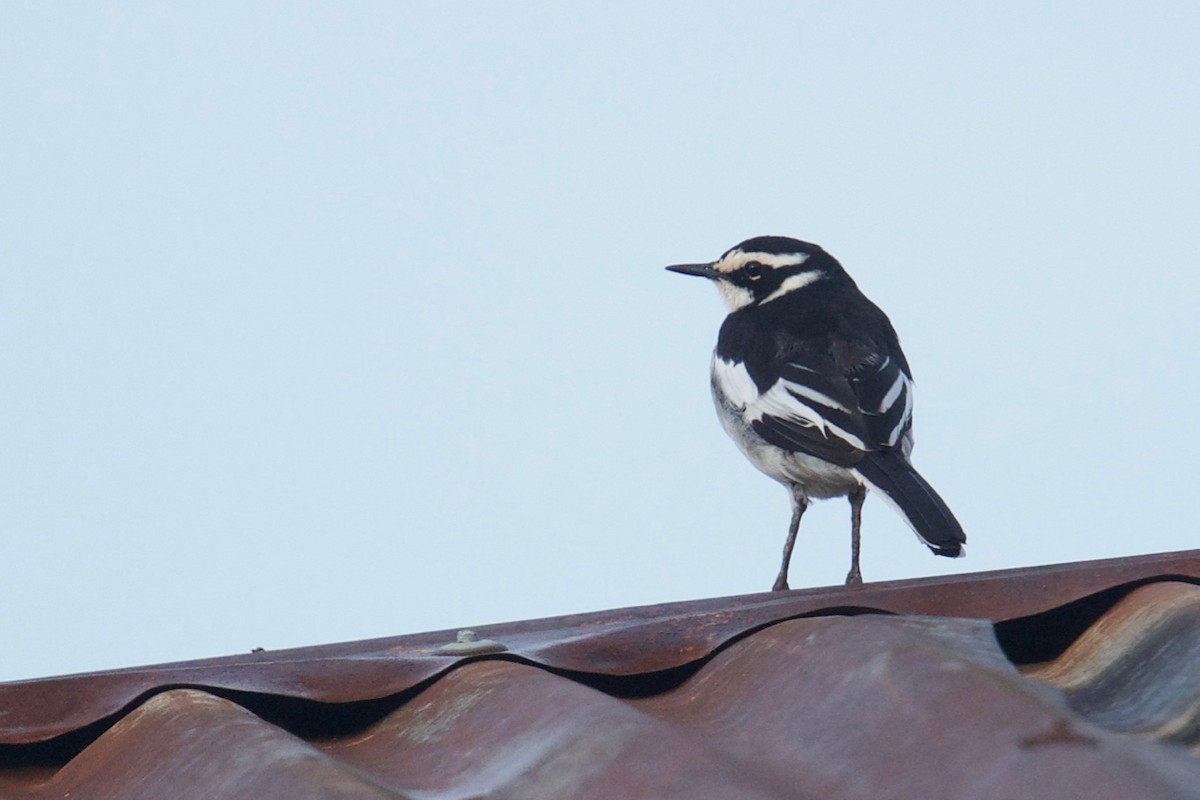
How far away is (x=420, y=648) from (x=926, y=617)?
1.25m

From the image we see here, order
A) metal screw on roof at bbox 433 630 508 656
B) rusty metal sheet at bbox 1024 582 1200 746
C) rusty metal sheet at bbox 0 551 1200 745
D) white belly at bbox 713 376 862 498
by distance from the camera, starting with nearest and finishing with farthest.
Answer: rusty metal sheet at bbox 1024 582 1200 746, rusty metal sheet at bbox 0 551 1200 745, metal screw on roof at bbox 433 630 508 656, white belly at bbox 713 376 862 498

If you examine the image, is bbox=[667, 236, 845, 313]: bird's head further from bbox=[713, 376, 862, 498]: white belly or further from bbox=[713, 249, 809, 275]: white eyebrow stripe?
bbox=[713, 376, 862, 498]: white belly

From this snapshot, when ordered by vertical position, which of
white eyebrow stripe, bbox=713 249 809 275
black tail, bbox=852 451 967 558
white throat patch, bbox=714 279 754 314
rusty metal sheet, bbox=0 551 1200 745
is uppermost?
white eyebrow stripe, bbox=713 249 809 275

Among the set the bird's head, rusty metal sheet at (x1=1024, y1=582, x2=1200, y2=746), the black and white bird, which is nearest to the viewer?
rusty metal sheet at (x1=1024, y1=582, x2=1200, y2=746)

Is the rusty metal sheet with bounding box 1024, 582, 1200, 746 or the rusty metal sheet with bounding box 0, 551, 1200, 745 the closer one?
the rusty metal sheet with bounding box 1024, 582, 1200, 746

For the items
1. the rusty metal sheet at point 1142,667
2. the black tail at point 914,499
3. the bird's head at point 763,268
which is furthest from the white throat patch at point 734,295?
the rusty metal sheet at point 1142,667

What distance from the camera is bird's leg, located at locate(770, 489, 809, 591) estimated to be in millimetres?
7059

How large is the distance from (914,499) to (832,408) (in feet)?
2.15

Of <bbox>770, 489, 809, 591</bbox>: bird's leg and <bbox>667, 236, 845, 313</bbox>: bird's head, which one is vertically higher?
<bbox>667, 236, 845, 313</bbox>: bird's head

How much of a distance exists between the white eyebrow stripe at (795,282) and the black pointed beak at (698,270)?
11.6 inches

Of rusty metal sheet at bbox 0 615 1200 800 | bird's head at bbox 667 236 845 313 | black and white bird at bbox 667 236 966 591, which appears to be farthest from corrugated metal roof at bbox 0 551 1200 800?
bird's head at bbox 667 236 845 313

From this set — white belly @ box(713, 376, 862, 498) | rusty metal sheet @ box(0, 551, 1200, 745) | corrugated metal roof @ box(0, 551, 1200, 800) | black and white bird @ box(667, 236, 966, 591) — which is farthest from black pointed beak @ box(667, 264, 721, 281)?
corrugated metal roof @ box(0, 551, 1200, 800)

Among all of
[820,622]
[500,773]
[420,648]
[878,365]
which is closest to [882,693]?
[820,622]

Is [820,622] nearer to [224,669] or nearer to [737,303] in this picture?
[224,669]
